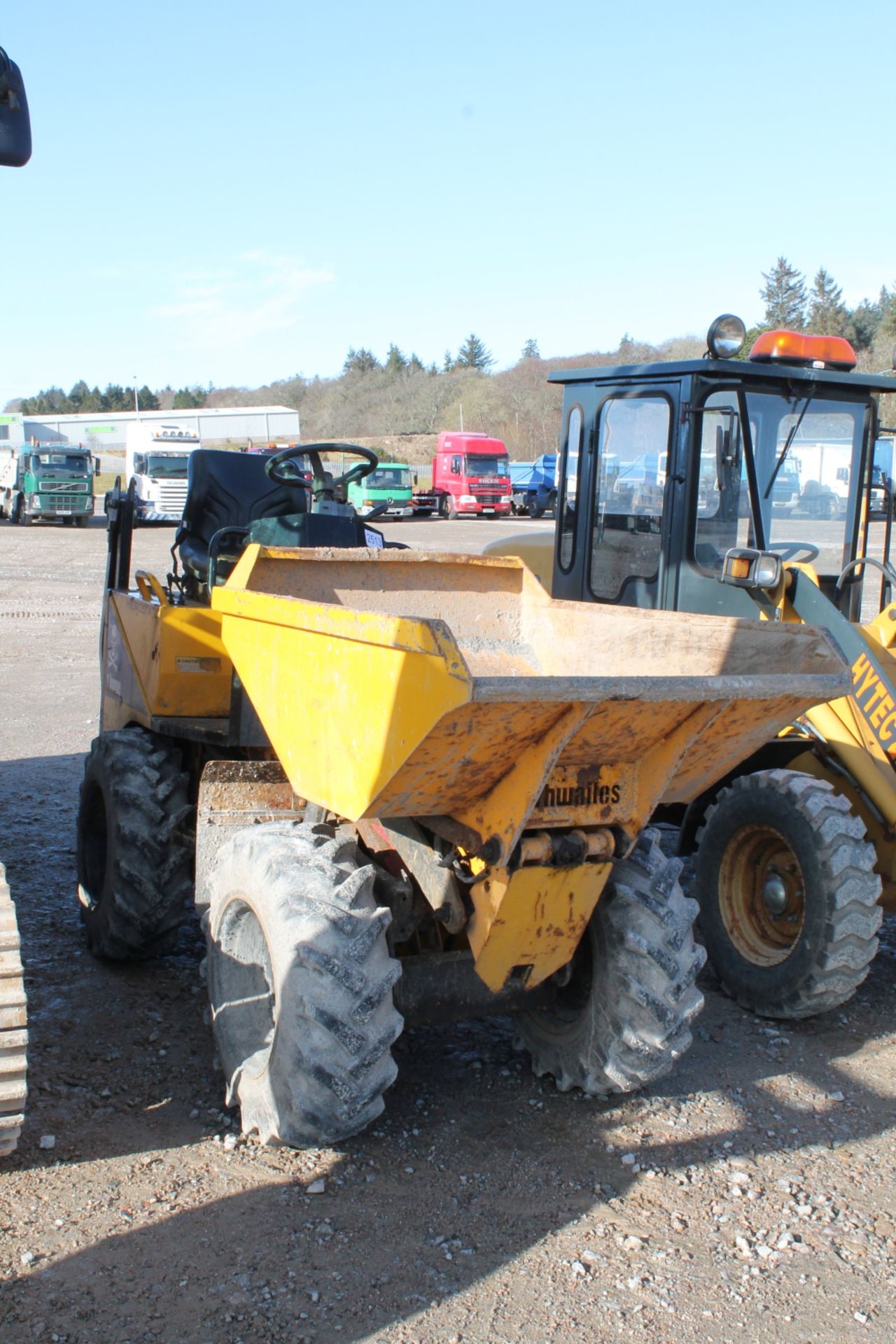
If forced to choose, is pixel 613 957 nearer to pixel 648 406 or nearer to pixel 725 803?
pixel 725 803

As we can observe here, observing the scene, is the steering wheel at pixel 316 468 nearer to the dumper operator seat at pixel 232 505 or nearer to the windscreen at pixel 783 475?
the dumper operator seat at pixel 232 505

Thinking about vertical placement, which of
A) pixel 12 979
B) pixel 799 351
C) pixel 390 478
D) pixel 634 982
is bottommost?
pixel 634 982

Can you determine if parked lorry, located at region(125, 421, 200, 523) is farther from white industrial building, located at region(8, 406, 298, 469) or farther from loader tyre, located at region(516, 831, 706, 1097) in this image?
loader tyre, located at region(516, 831, 706, 1097)

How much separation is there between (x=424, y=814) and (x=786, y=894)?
2.01 m

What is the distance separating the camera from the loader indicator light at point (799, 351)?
541cm

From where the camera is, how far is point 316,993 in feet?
10.3

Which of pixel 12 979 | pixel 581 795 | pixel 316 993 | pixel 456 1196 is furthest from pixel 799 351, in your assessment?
pixel 12 979

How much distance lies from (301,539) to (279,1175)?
2.65m

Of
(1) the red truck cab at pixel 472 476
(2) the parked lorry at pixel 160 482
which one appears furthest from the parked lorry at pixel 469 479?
(2) the parked lorry at pixel 160 482

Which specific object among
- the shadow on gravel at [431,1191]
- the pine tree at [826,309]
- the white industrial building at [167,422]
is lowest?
the shadow on gravel at [431,1191]

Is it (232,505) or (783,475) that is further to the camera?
(232,505)

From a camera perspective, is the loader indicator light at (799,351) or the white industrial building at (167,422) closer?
the loader indicator light at (799,351)

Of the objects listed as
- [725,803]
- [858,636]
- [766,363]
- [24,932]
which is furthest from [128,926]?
[766,363]

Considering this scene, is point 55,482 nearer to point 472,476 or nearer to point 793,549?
point 472,476
